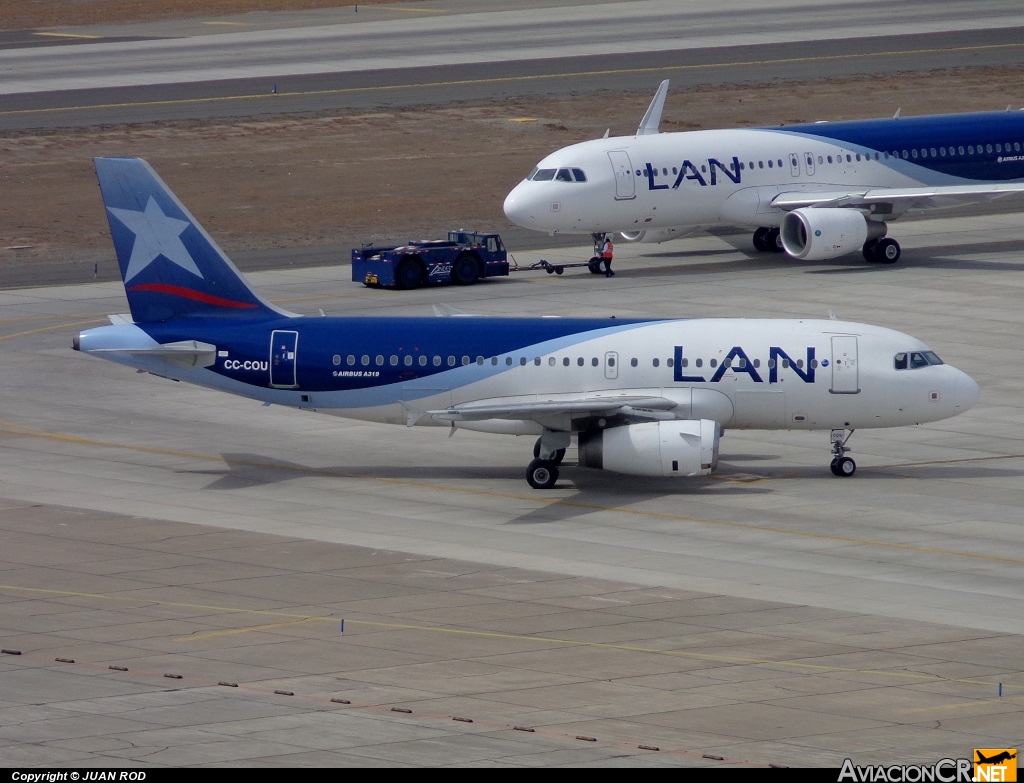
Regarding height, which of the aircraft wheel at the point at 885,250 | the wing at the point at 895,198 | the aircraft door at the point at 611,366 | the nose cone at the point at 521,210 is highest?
the wing at the point at 895,198

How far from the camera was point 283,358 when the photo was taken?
4697cm

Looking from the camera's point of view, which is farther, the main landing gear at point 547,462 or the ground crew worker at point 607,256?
the ground crew worker at point 607,256

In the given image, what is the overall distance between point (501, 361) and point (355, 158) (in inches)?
2208

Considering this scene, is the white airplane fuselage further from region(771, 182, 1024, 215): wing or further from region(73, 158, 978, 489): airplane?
region(73, 158, 978, 489): airplane

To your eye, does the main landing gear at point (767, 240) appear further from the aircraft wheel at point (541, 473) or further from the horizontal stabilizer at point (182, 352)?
the horizontal stabilizer at point (182, 352)

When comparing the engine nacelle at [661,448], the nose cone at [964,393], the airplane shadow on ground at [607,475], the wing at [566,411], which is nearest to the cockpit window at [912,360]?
the nose cone at [964,393]

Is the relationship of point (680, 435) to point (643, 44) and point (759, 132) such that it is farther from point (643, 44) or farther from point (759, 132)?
point (643, 44)

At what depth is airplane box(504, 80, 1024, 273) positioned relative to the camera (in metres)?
74.6

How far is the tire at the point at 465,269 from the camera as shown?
74.9 metres

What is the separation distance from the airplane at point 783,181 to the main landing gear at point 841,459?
28656 mm

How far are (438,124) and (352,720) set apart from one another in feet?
272

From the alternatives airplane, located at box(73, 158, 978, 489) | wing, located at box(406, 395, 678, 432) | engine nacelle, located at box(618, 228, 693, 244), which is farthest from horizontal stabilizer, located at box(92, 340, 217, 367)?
engine nacelle, located at box(618, 228, 693, 244)

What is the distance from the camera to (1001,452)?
49438 millimetres

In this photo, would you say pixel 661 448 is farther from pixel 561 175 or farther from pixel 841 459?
pixel 561 175
